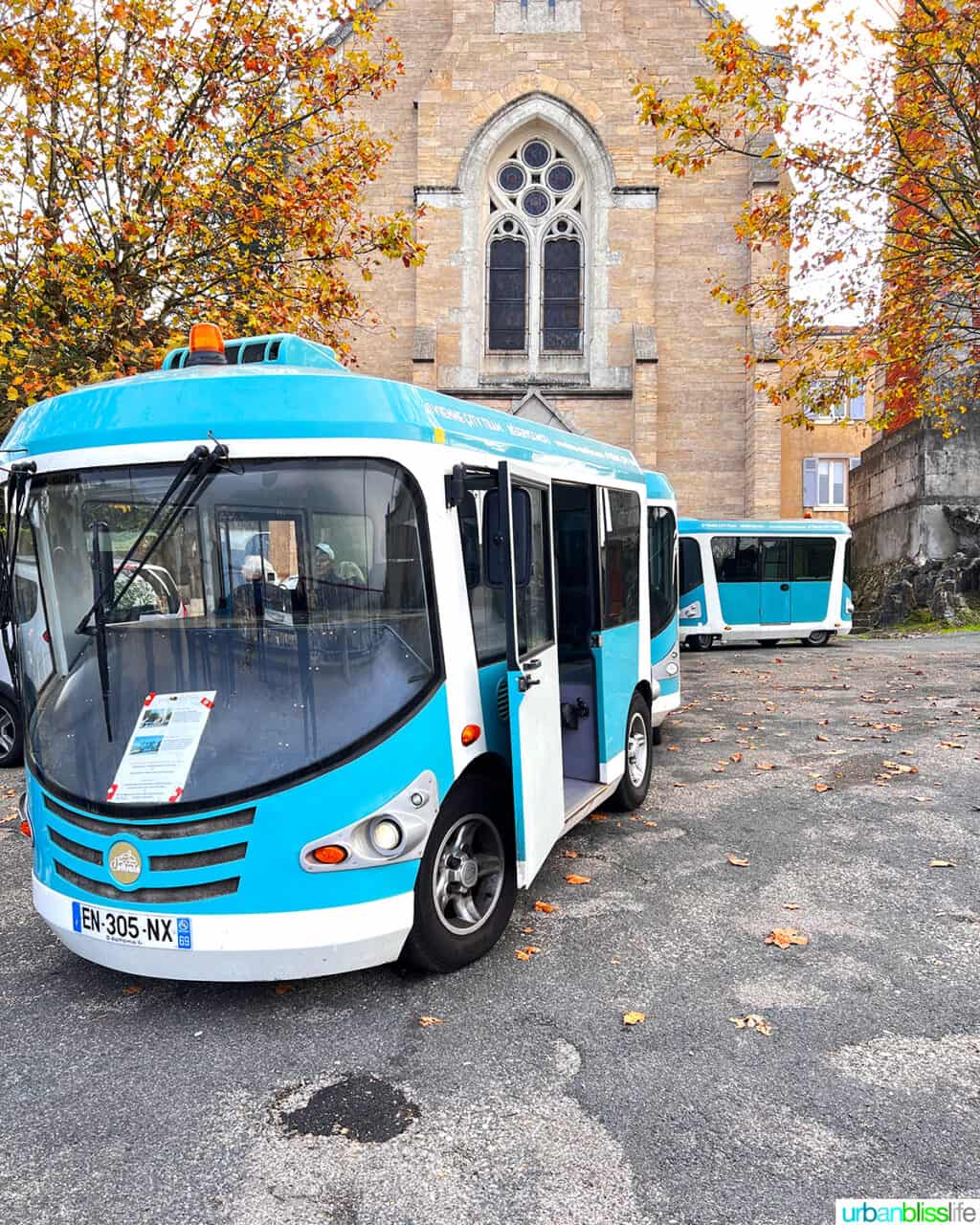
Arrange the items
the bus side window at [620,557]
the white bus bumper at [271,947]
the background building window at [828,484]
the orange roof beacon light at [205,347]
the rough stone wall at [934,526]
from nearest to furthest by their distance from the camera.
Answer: the white bus bumper at [271,947] < the orange roof beacon light at [205,347] < the bus side window at [620,557] < the rough stone wall at [934,526] < the background building window at [828,484]

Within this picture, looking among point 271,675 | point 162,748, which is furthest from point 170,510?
point 162,748

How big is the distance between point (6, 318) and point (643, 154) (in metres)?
18.4

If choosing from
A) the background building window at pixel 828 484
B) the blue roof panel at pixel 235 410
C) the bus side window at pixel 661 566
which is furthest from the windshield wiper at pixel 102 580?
the background building window at pixel 828 484

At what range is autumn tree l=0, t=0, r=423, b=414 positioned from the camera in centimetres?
990

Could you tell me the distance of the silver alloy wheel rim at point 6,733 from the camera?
8.56m

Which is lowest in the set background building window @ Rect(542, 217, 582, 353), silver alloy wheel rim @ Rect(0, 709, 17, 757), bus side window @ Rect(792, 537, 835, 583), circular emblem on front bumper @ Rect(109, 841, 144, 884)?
silver alloy wheel rim @ Rect(0, 709, 17, 757)

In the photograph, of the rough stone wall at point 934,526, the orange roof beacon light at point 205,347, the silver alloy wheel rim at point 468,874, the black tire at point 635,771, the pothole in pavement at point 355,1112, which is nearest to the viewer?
the pothole in pavement at point 355,1112

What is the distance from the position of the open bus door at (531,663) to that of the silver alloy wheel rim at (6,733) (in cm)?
600

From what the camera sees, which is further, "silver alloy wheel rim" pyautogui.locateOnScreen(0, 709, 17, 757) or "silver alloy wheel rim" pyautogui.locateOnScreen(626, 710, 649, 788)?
"silver alloy wheel rim" pyautogui.locateOnScreen(0, 709, 17, 757)

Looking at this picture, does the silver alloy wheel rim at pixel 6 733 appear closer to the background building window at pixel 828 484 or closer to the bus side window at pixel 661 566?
the bus side window at pixel 661 566

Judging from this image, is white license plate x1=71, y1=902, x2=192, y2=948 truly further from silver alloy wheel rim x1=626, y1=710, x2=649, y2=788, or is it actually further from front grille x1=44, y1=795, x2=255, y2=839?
silver alloy wheel rim x1=626, y1=710, x2=649, y2=788

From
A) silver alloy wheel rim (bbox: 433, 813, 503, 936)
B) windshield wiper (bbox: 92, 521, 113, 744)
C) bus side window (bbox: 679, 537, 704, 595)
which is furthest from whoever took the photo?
bus side window (bbox: 679, 537, 704, 595)

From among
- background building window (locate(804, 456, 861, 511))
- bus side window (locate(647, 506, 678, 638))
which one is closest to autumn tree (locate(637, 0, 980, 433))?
bus side window (locate(647, 506, 678, 638))

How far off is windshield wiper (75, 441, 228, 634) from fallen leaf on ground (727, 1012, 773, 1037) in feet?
9.85
